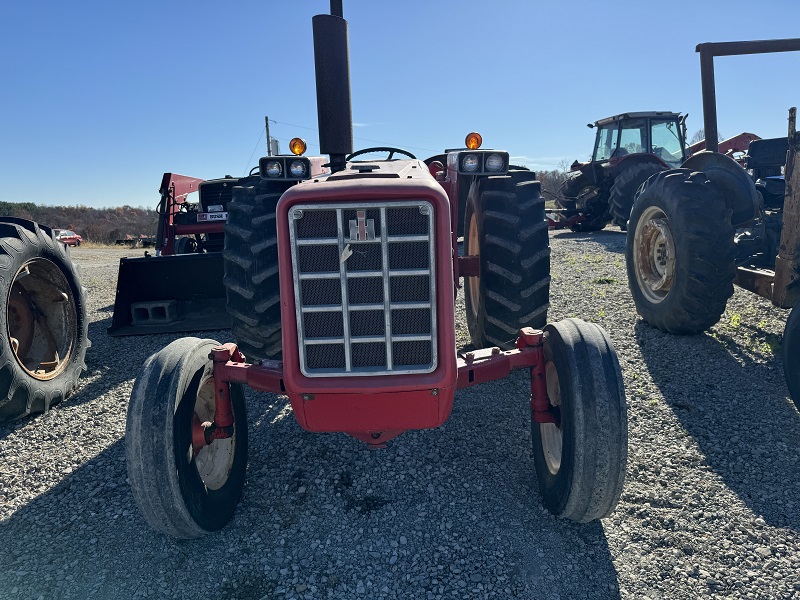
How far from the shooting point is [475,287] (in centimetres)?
496

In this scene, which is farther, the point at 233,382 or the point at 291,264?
the point at 233,382

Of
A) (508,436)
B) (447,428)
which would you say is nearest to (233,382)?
(447,428)

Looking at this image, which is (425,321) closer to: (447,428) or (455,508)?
(455,508)

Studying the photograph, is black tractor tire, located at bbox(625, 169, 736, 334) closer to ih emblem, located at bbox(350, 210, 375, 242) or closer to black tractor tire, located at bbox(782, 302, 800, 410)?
black tractor tire, located at bbox(782, 302, 800, 410)

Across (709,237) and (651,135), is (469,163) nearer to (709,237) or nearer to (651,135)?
(709,237)

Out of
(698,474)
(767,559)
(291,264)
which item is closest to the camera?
(291,264)

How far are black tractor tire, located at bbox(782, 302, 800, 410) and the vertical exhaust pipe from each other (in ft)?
10.6

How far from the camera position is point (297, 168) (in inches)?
148

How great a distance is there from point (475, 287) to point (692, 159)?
2.85 meters

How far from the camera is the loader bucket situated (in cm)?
593

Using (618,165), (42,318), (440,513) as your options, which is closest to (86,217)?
(618,165)

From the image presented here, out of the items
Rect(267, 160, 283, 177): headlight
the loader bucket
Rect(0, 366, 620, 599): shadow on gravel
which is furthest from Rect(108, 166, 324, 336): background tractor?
Rect(0, 366, 620, 599): shadow on gravel

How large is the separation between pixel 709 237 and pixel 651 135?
10.8 meters

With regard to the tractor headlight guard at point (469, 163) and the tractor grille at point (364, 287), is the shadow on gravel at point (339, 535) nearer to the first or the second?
the tractor grille at point (364, 287)
